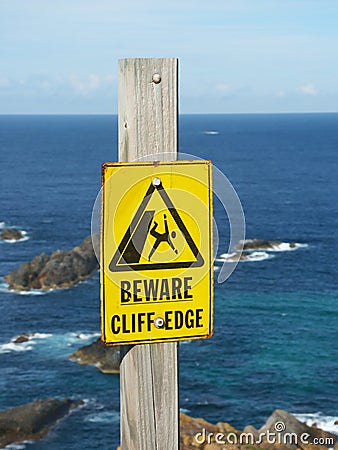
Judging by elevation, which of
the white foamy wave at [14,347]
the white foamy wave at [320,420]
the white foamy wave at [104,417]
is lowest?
the white foamy wave at [320,420]

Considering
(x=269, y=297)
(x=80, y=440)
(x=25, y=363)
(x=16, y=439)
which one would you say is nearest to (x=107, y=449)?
(x=80, y=440)

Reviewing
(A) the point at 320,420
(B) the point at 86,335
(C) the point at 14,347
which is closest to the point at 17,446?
(C) the point at 14,347

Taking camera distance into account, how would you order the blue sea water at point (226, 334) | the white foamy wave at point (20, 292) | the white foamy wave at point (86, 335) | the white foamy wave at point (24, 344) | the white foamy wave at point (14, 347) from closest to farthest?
the blue sea water at point (226, 334) → the white foamy wave at point (14, 347) → the white foamy wave at point (24, 344) → the white foamy wave at point (86, 335) → the white foamy wave at point (20, 292)

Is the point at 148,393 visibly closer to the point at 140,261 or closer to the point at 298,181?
the point at 140,261

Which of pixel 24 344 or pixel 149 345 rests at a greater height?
pixel 149 345

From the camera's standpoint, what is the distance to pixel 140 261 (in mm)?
2354

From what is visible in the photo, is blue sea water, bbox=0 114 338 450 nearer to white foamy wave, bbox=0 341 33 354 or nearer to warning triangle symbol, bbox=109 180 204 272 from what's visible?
white foamy wave, bbox=0 341 33 354

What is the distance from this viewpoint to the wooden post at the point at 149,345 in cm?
230

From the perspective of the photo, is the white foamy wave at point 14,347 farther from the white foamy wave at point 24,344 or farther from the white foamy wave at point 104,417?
the white foamy wave at point 104,417

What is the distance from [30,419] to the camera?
2969cm

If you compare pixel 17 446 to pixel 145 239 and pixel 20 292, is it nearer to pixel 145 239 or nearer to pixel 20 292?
pixel 20 292

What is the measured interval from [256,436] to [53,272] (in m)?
30.6

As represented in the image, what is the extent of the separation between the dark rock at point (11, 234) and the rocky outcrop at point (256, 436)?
42566 mm

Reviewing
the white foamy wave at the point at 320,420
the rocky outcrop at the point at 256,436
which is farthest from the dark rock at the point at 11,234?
the rocky outcrop at the point at 256,436
